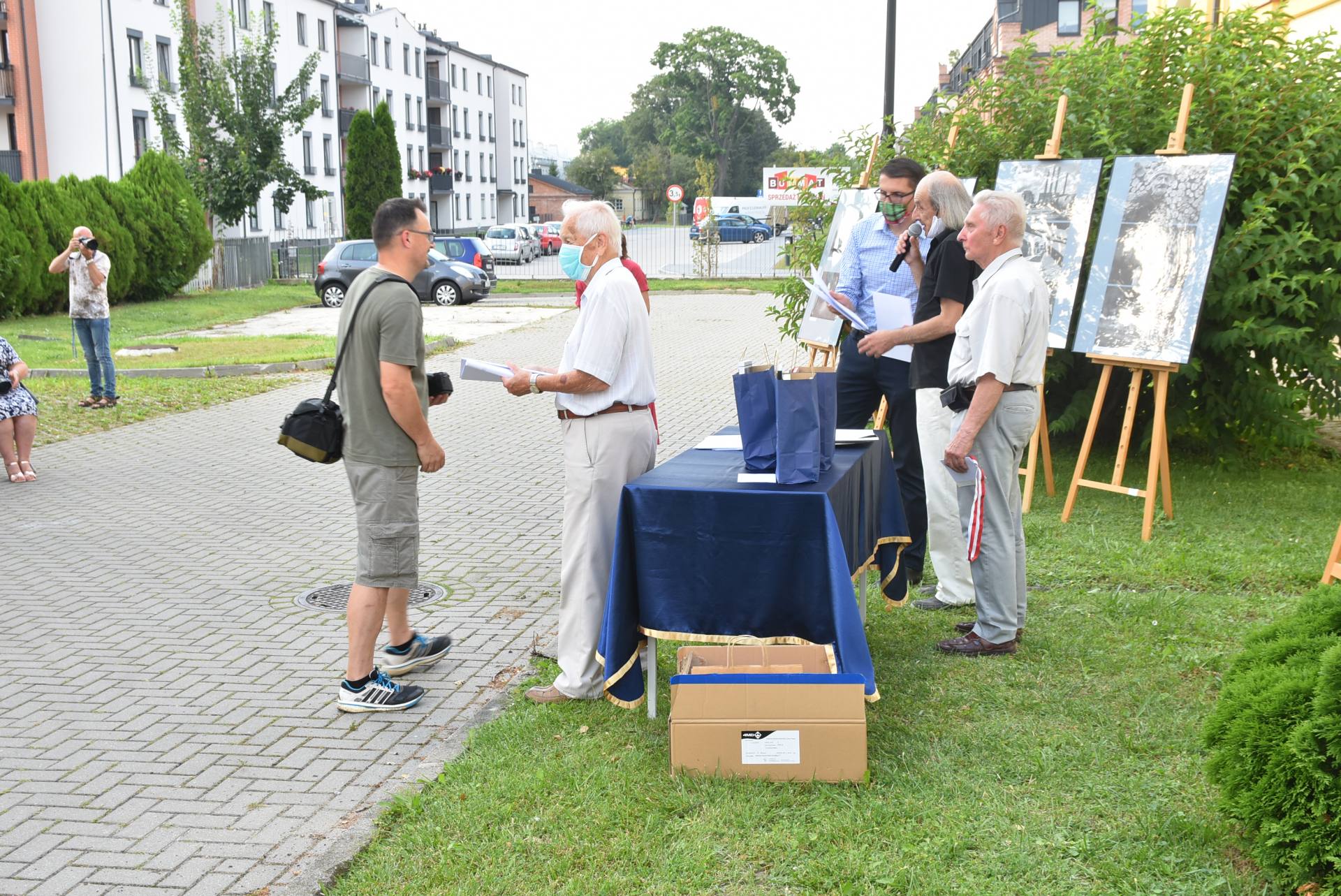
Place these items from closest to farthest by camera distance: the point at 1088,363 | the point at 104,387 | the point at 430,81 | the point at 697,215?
the point at 1088,363
the point at 104,387
the point at 697,215
the point at 430,81

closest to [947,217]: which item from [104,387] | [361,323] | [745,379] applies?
A: [745,379]

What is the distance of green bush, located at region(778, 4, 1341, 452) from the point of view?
833cm

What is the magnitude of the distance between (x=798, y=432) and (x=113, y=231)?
2789cm

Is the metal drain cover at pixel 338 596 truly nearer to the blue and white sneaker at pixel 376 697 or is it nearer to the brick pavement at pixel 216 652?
the brick pavement at pixel 216 652

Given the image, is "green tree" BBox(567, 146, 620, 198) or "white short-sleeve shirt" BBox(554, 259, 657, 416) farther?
"green tree" BBox(567, 146, 620, 198)

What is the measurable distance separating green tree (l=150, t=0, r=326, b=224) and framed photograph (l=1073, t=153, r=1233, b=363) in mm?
30224

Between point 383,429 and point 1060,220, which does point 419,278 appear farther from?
point 383,429

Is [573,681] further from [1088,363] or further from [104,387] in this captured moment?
[104,387]

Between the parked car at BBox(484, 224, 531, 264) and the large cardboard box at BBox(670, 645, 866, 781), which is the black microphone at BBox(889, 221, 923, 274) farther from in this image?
the parked car at BBox(484, 224, 531, 264)

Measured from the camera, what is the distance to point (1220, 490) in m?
8.78

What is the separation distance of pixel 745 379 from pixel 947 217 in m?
1.67

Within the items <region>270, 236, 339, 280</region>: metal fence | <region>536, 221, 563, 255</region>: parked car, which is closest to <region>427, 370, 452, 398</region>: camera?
<region>270, 236, 339, 280</region>: metal fence

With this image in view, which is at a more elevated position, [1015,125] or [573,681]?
[1015,125]

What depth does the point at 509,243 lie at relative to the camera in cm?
5194
